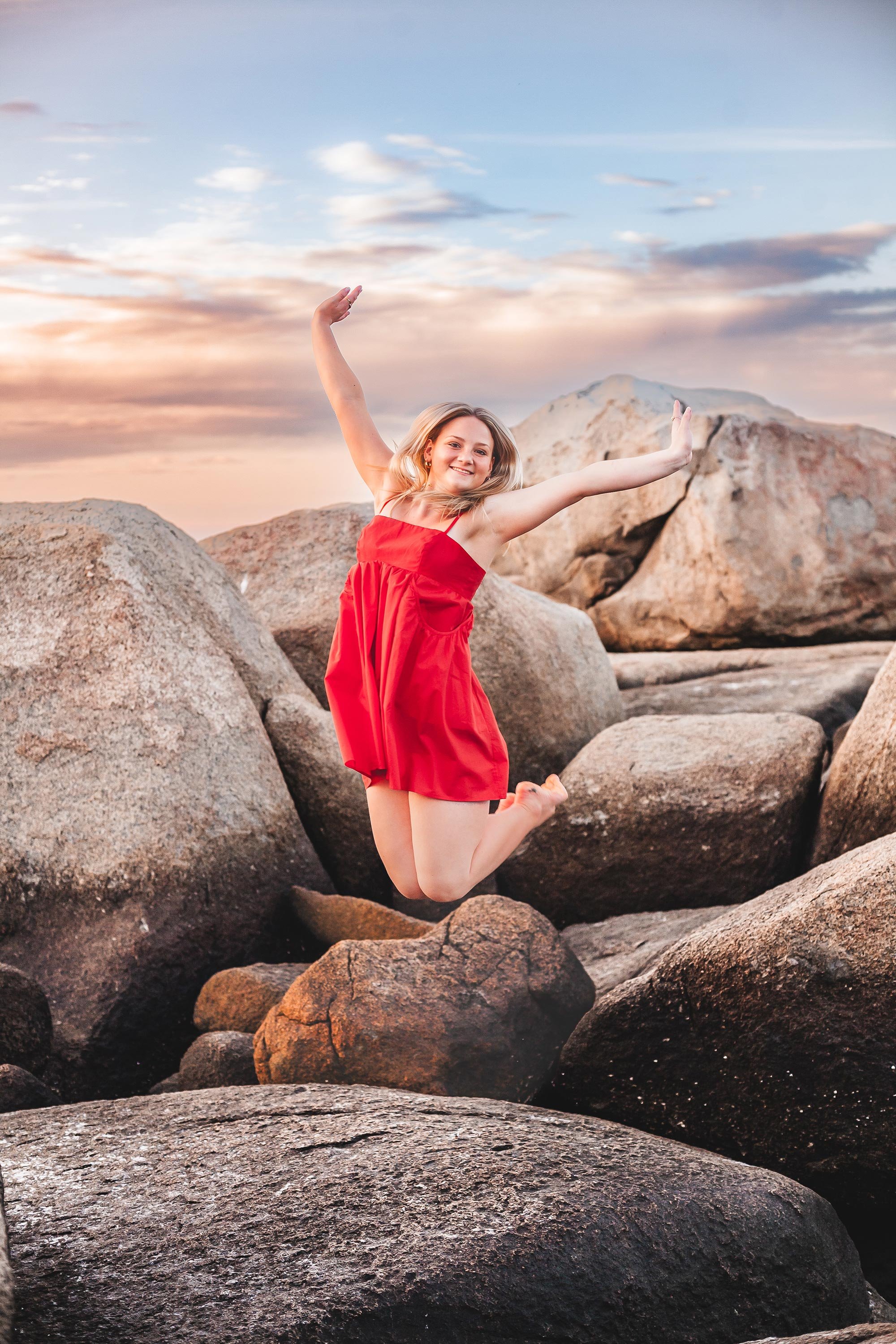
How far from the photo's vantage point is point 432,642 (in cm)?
420

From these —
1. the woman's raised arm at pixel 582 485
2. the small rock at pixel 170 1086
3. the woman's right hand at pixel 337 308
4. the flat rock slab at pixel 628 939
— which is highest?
the woman's right hand at pixel 337 308

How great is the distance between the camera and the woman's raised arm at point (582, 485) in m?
3.88

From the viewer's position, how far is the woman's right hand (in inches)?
181

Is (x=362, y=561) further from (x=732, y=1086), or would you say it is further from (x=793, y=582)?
(x=793, y=582)

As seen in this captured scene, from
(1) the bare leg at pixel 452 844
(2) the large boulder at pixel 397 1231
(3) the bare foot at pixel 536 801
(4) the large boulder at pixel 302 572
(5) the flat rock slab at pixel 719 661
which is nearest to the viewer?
(2) the large boulder at pixel 397 1231

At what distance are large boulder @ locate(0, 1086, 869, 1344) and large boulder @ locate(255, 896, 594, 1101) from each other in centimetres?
59

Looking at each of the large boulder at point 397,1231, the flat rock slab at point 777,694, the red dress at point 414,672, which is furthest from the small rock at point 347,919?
the flat rock slab at point 777,694

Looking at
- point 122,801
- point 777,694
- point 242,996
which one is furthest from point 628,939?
point 777,694

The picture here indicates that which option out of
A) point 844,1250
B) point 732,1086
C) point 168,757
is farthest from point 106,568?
point 844,1250

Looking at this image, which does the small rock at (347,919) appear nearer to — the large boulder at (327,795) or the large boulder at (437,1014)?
the large boulder at (327,795)

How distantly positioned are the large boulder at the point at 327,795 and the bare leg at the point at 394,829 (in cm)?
289

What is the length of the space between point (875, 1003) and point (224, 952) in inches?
140

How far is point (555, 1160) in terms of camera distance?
3.80m

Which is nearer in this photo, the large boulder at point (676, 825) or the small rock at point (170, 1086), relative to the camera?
the small rock at point (170, 1086)
